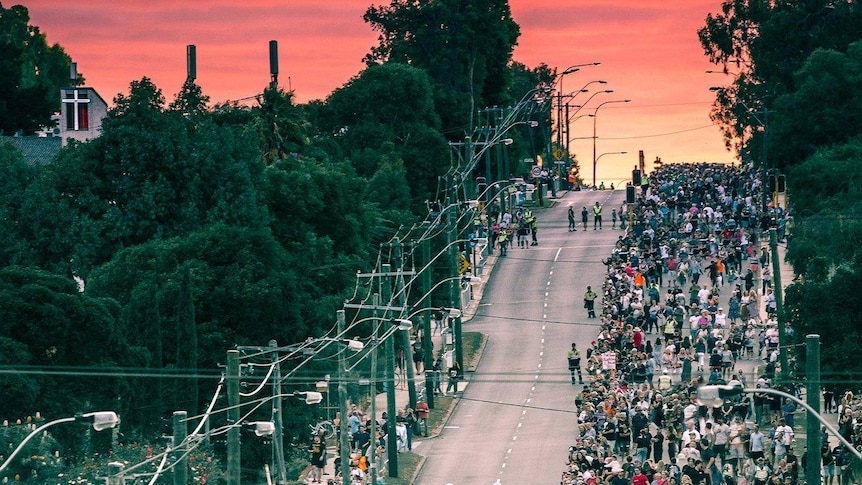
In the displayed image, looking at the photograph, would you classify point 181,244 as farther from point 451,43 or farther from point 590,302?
point 451,43

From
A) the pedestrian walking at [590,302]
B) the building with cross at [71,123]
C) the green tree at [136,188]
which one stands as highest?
the building with cross at [71,123]

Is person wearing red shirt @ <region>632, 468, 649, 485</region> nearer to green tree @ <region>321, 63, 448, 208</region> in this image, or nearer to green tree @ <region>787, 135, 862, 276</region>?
green tree @ <region>787, 135, 862, 276</region>

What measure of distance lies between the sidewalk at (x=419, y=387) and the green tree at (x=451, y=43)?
106ft

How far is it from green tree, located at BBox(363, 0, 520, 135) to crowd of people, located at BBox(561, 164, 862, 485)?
94.2 feet

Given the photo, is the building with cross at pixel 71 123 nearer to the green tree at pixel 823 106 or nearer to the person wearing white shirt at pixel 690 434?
the green tree at pixel 823 106

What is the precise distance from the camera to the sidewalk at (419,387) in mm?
59000

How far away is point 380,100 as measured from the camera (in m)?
122

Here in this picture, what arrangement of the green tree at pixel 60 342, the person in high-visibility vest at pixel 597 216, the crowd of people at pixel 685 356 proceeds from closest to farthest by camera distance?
1. the crowd of people at pixel 685 356
2. the green tree at pixel 60 342
3. the person in high-visibility vest at pixel 597 216

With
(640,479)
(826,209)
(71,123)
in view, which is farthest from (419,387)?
(71,123)

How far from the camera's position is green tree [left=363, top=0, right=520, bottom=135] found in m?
128

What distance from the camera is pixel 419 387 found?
232ft

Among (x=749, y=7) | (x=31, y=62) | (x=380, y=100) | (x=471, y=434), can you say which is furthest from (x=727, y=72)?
(x=471, y=434)

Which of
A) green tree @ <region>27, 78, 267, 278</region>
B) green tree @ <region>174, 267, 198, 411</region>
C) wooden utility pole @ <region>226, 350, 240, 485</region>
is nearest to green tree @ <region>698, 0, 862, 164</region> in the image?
green tree @ <region>27, 78, 267, 278</region>

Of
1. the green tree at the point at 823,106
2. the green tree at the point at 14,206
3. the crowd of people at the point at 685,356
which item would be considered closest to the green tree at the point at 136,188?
the green tree at the point at 14,206
